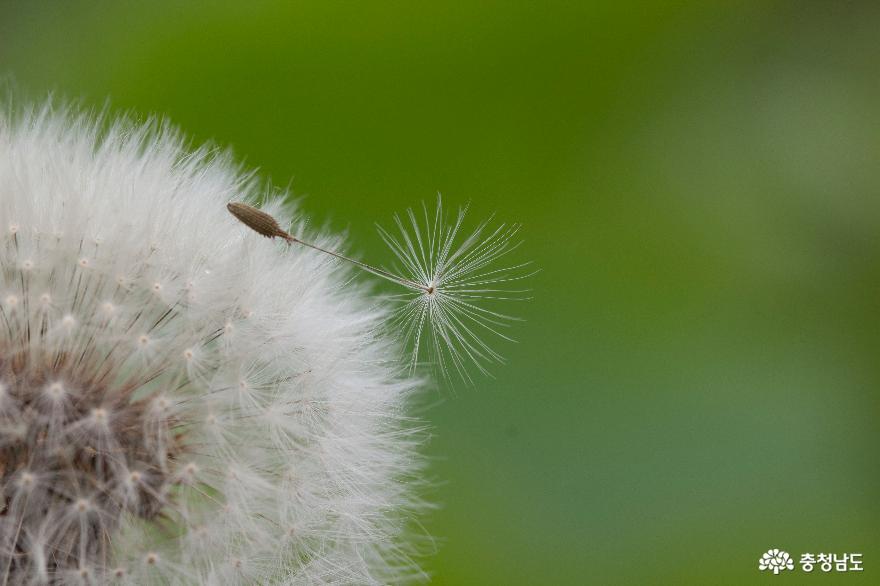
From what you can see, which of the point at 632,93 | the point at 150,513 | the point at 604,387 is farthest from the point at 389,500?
the point at 632,93

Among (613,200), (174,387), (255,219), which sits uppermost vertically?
(613,200)

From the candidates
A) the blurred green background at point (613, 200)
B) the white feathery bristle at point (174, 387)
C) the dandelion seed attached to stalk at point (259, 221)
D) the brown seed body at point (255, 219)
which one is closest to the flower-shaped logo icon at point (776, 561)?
the blurred green background at point (613, 200)

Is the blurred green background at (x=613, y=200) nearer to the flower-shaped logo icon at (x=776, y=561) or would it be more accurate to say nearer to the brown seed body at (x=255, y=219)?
the flower-shaped logo icon at (x=776, y=561)

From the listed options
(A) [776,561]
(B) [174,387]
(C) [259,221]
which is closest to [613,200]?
(A) [776,561]

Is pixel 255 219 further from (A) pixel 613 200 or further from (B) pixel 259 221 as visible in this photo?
(A) pixel 613 200

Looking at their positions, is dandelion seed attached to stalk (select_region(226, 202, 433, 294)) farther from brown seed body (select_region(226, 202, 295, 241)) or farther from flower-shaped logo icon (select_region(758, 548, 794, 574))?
flower-shaped logo icon (select_region(758, 548, 794, 574))

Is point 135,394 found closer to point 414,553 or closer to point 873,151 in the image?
point 414,553
